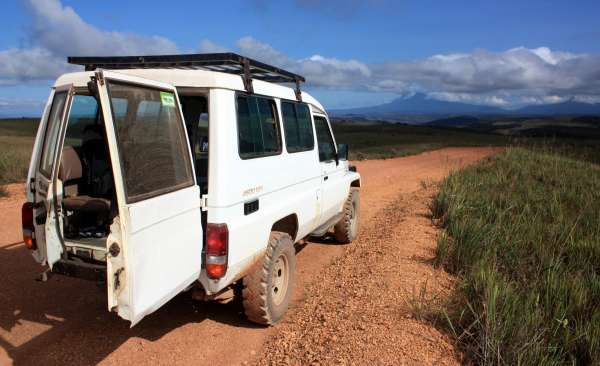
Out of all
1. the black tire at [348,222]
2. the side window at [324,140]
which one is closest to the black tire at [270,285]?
the side window at [324,140]

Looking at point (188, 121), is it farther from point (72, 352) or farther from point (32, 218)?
point (72, 352)

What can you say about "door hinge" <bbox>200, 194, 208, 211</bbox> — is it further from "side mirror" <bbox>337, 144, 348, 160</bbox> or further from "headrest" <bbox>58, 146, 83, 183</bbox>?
"side mirror" <bbox>337, 144, 348, 160</bbox>

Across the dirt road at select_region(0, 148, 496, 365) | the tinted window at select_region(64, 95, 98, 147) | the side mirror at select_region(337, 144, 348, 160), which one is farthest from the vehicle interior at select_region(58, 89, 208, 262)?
the side mirror at select_region(337, 144, 348, 160)

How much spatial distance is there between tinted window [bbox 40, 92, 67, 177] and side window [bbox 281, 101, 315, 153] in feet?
6.93

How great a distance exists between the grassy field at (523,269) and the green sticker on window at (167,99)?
271 cm

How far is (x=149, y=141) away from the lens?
3.22 metres

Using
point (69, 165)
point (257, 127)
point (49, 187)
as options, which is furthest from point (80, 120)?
point (257, 127)

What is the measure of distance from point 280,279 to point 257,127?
1527 mm

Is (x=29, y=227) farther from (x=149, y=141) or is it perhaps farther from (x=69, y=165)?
(x=149, y=141)

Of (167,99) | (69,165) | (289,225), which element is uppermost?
(167,99)

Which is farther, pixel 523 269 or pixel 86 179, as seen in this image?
pixel 523 269

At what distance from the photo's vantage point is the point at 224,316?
4746mm

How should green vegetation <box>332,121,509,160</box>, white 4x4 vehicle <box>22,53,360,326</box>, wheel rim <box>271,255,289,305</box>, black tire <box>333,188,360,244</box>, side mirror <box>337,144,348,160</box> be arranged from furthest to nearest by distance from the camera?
green vegetation <box>332,121,509,160</box>, black tire <box>333,188,360,244</box>, side mirror <box>337,144,348,160</box>, wheel rim <box>271,255,289,305</box>, white 4x4 vehicle <box>22,53,360,326</box>

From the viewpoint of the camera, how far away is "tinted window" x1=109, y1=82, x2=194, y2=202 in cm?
296
